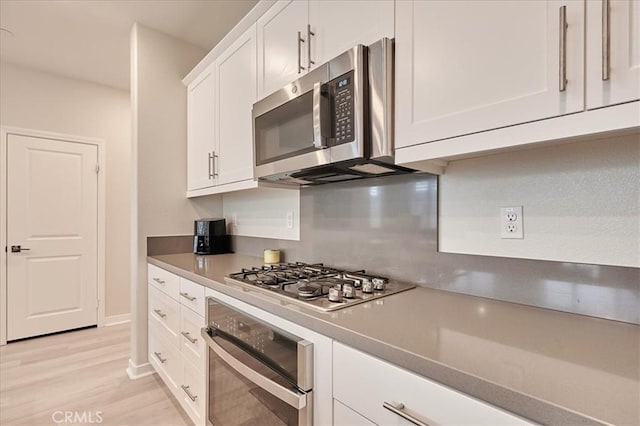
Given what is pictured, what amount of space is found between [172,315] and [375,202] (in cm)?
142

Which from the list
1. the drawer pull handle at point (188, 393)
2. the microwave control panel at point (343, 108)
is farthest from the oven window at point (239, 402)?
the microwave control panel at point (343, 108)

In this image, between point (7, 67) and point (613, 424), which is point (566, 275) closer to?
point (613, 424)

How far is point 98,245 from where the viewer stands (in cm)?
351

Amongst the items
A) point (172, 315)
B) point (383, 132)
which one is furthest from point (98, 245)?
point (383, 132)

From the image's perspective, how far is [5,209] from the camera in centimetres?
302

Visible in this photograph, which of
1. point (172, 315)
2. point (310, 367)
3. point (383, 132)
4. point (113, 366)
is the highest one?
point (383, 132)

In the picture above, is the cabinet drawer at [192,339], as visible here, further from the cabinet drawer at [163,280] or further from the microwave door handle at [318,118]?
the microwave door handle at [318,118]

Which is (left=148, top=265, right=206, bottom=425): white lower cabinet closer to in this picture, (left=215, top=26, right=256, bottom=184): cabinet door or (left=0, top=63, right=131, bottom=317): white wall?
(left=215, top=26, right=256, bottom=184): cabinet door

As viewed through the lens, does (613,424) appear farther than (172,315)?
No

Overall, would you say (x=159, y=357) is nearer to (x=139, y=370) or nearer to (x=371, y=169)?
(x=139, y=370)

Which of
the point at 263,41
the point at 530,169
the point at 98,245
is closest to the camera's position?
the point at 530,169

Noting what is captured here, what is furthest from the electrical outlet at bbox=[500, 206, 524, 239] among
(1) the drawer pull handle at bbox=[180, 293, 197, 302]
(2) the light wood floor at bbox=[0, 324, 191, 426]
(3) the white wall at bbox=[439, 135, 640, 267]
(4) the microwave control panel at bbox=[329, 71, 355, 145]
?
(2) the light wood floor at bbox=[0, 324, 191, 426]

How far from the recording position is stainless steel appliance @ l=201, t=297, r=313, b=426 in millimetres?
953

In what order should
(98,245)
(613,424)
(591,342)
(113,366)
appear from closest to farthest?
(613,424), (591,342), (113,366), (98,245)
